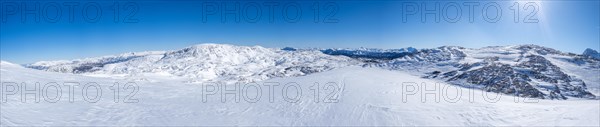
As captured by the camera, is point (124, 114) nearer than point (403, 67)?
Yes

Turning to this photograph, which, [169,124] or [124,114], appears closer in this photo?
[169,124]

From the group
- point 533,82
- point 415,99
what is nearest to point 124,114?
point 415,99

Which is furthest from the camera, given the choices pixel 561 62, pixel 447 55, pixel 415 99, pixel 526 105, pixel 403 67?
pixel 447 55

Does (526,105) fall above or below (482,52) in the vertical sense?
below

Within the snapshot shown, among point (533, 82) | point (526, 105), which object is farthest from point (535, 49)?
point (526, 105)

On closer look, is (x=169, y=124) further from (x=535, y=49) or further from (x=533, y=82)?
(x=535, y=49)

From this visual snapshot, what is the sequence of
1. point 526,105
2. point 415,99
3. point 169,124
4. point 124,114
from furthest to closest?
point 415,99 < point 526,105 < point 124,114 < point 169,124

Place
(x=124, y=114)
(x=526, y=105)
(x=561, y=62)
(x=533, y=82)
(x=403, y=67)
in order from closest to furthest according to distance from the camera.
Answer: (x=124, y=114) → (x=526, y=105) → (x=533, y=82) → (x=561, y=62) → (x=403, y=67)

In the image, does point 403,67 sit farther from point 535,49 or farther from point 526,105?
point 526,105

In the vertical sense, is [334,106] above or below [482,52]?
below
